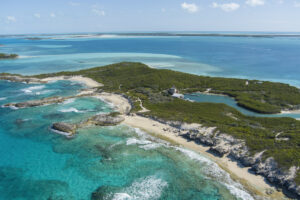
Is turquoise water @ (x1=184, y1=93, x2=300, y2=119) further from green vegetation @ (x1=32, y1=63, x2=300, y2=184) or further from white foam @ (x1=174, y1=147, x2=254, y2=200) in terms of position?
white foam @ (x1=174, y1=147, x2=254, y2=200)

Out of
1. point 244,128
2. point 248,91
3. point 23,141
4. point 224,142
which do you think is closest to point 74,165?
point 23,141

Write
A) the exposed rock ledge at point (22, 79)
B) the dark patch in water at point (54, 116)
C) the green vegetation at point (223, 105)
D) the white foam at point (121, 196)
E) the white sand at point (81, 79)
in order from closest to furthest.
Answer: the white foam at point (121, 196) < the green vegetation at point (223, 105) < the dark patch in water at point (54, 116) < the white sand at point (81, 79) < the exposed rock ledge at point (22, 79)

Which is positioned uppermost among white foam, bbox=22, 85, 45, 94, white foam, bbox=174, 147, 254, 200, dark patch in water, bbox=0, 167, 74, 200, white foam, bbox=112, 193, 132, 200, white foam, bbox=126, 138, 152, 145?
white foam, bbox=22, 85, 45, 94

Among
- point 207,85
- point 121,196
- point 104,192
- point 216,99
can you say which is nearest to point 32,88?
point 104,192

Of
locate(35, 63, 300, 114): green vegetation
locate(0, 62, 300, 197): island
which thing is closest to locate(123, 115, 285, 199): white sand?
locate(0, 62, 300, 197): island

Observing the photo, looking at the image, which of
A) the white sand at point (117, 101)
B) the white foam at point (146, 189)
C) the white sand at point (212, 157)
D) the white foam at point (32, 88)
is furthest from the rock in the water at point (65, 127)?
the white foam at point (32, 88)

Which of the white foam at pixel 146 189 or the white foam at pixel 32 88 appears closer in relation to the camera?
the white foam at pixel 146 189

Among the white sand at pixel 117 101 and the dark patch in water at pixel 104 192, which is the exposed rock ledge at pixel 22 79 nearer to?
the white sand at pixel 117 101
